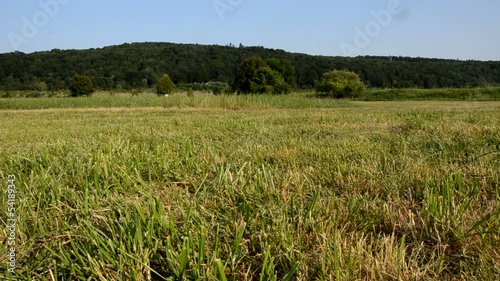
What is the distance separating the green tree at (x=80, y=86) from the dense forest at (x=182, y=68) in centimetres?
1433

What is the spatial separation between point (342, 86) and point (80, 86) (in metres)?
37.4

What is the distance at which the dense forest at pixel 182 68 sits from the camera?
Answer: 64.9 meters

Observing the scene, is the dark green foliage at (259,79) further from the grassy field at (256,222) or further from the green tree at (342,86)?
the grassy field at (256,222)

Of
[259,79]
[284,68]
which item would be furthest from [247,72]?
[284,68]

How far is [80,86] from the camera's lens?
5050 cm

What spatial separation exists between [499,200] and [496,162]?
695mm

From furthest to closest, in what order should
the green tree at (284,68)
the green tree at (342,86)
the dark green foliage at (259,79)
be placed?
the green tree at (284,68) < the green tree at (342,86) < the dark green foliage at (259,79)

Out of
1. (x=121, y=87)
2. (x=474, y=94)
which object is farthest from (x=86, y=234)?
(x=121, y=87)

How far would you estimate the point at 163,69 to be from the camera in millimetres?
76312
